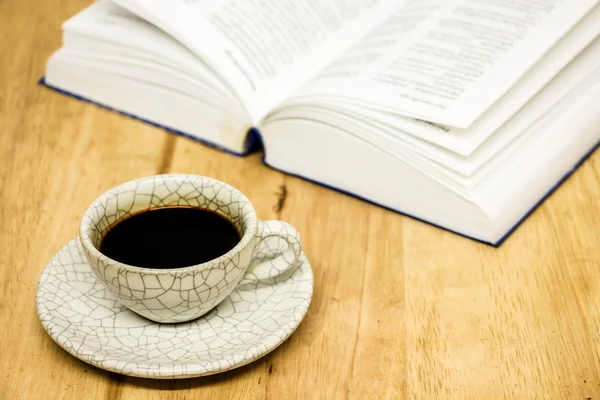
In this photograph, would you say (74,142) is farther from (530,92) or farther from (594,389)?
(594,389)

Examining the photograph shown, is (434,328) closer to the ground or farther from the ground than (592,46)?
closer to the ground

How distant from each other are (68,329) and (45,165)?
1.08 feet

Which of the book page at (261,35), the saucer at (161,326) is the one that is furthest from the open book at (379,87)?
the saucer at (161,326)

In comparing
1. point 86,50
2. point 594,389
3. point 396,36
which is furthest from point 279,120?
point 594,389

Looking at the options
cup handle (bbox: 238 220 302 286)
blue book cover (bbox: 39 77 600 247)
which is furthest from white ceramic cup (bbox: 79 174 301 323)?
blue book cover (bbox: 39 77 600 247)

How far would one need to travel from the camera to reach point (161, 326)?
635 millimetres

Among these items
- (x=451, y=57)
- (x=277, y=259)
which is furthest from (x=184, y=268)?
(x=451, y=57)

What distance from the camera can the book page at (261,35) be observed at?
887 millimetres

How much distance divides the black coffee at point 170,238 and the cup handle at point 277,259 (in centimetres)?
3

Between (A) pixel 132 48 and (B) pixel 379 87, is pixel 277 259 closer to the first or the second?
(B) pixel 379 87

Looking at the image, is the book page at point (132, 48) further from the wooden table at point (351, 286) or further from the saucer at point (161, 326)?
the saucer at point (161, 326)

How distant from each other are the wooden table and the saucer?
29 millimetres

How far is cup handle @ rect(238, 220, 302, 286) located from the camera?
2.14ft

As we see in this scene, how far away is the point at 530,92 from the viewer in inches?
32.1
